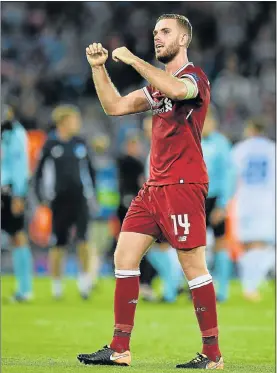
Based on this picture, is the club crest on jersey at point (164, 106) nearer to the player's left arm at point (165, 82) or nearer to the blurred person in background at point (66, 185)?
the player's left arm at point (165, 82)

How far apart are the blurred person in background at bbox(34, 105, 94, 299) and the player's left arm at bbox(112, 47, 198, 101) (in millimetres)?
7202

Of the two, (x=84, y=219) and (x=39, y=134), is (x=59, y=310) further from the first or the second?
(x=39, y=134)

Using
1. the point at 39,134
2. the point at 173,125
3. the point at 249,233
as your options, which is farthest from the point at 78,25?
the point at 173,125

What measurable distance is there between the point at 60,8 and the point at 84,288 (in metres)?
13.5

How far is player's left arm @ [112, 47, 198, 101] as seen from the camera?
23.0ft

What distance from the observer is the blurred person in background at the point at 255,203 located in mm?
14727

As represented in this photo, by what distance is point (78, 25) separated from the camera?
2627 cm

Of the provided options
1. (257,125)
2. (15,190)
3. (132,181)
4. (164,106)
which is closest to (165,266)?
(132,181)

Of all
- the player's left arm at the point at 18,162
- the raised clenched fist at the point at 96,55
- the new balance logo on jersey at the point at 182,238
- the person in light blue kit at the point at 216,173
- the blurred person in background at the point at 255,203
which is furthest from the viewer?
the blurred person in background at the point at 255,203

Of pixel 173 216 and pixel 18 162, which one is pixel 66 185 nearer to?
pixel 18 162

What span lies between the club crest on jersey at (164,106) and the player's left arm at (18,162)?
20.6 ft

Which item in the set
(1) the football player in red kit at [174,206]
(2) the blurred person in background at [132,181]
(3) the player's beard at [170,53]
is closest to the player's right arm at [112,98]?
(1) the football player in red kit at [174,206]

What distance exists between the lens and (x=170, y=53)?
290 inches

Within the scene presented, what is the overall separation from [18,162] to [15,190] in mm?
358
